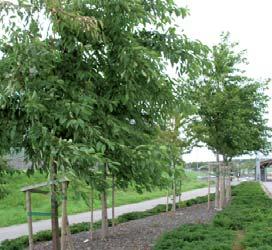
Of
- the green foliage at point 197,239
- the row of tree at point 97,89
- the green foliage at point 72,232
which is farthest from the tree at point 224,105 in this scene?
the row of tree at point 97,89

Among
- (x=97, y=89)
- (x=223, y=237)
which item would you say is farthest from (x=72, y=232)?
(x=97, y=89)

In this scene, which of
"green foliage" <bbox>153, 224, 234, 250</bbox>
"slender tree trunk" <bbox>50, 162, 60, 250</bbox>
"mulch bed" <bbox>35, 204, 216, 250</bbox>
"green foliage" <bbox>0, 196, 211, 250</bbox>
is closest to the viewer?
"slender tree trunk" <bbox>50, 162, 60, 250</bbox>

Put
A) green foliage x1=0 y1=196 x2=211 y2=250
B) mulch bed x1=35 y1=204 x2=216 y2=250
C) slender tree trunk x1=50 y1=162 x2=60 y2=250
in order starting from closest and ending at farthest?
slender tree trunk x1=50 y1=162 x2=60 y2=250 < mulch bed x1=35 y1=204 x2=216 y2=250 < green foliage x1=0 y1=196 x2=211 y2=250

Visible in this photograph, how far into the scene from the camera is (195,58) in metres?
5.82

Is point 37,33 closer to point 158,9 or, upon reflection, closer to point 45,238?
point 158,9

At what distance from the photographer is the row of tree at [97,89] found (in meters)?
4.68

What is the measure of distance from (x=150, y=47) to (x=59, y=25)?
122cm

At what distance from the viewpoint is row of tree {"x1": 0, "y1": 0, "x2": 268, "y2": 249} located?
468 centimetres

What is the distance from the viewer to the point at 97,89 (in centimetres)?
563

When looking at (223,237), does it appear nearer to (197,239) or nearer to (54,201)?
(197,239)

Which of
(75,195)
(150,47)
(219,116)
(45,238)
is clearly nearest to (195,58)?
(150,47)

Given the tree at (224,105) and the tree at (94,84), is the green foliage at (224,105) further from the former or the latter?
the tree at (94,84)

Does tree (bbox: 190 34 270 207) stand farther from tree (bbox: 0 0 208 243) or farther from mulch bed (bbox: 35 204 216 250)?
tree (bbox: 0 0 208 243)

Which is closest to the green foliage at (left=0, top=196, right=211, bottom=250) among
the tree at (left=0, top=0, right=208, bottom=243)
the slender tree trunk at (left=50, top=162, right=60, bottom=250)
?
the slender tree trunk at (left=50, top=162, right=60, bottom=250)
